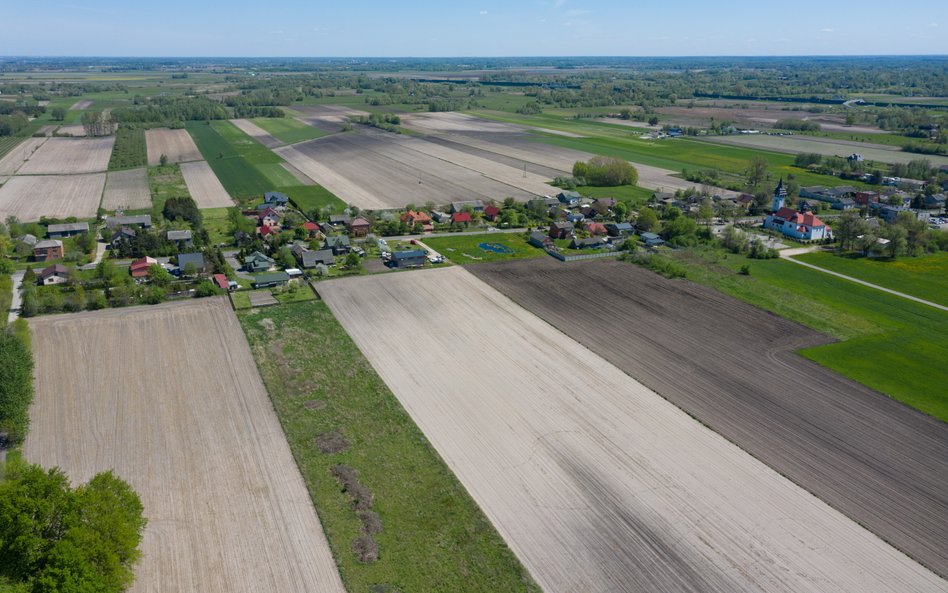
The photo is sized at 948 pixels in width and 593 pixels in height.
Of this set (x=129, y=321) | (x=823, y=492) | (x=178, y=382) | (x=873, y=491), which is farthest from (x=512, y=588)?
(x=129, y=321)

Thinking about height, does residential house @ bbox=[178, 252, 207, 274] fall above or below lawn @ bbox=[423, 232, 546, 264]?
above

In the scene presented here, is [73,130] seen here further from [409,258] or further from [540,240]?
[540,240]

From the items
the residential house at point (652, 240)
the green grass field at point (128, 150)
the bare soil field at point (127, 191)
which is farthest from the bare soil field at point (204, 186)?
the residential house at point (652, 240)

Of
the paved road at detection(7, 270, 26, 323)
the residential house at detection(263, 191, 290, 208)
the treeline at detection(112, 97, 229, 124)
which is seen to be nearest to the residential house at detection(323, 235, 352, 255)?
the residential house at detection(263, 191, 290, 208)

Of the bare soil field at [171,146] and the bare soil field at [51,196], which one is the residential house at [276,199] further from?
the bare soil field at [171,146]

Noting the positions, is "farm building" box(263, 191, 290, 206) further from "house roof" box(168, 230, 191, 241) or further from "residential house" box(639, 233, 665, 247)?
"residential house" box(639, 233, 665, 247)

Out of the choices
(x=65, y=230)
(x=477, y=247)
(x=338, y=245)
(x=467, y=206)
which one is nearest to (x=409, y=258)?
(x=338, y=245)
